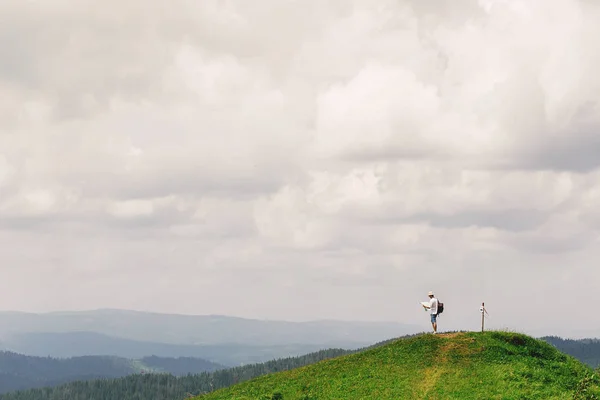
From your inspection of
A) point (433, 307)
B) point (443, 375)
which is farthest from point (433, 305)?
point (443, 375)

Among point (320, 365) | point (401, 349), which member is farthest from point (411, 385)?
point (320, 365)

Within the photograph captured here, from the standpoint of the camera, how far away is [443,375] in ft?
166

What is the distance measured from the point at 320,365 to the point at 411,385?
13.0 meters

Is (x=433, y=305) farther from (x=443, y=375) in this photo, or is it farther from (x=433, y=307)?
(x=443, y=375)

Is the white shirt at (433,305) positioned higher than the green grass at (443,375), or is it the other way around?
the white shirt at (433,305)

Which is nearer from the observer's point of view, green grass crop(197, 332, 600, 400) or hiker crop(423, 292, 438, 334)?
green grass crop(197, 332, 600, 400)

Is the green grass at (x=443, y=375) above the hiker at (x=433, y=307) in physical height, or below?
below

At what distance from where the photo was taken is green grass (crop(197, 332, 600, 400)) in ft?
157

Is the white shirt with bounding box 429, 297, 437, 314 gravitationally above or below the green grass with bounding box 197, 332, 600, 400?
above

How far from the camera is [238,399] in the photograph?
5419 centimetres

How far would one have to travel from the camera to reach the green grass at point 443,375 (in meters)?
47.7

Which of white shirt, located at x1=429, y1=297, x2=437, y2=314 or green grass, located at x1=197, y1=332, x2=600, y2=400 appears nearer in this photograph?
green grass, located at x1=197, y1=332, x2=600, y2=400

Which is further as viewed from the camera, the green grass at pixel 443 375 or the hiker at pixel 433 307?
the hiker at pixel 433 307

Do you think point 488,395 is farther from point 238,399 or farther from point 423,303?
point 238,399
